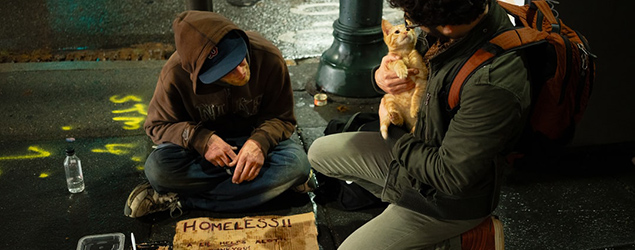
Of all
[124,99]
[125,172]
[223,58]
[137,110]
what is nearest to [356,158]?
[223,58]

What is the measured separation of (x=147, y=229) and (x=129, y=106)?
1.65 metres

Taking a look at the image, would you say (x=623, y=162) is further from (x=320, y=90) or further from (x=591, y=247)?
(x=320, y=90)

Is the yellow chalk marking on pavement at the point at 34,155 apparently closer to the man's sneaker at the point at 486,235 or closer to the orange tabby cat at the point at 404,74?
the orange tabby cat at the point at 404,74

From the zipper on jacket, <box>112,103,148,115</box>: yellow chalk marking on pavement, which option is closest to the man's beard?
the zipper on jacket

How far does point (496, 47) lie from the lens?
7.61 feet

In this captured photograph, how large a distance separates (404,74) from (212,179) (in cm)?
127

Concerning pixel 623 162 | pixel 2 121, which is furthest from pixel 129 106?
pixel 623 162

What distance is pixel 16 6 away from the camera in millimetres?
7176

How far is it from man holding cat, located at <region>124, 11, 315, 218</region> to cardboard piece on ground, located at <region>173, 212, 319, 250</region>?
0.13m

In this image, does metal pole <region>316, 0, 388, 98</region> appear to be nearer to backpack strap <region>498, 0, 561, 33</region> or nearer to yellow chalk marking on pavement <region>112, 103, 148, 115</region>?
yellow chalk marking on pavement <region>112, 103, 148, 115</region>

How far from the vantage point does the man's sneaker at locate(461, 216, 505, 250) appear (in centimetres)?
275

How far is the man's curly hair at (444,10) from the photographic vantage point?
2.24 metres

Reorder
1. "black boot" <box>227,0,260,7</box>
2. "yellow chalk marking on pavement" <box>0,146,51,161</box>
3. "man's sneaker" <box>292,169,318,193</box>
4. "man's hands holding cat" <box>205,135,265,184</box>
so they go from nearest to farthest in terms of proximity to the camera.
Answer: "man's hands holding cat" <box>205,135,265,184</box> → "man's sneaker" <box>292,169,318,193</box> → "yellow chalk marking on pavement" <box>0,146,51,161</box> → "black boot" <box>227,0,260,7</box>

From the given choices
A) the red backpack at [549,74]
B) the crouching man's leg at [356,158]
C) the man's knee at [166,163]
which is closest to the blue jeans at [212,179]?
the man's knee at [166,163]
